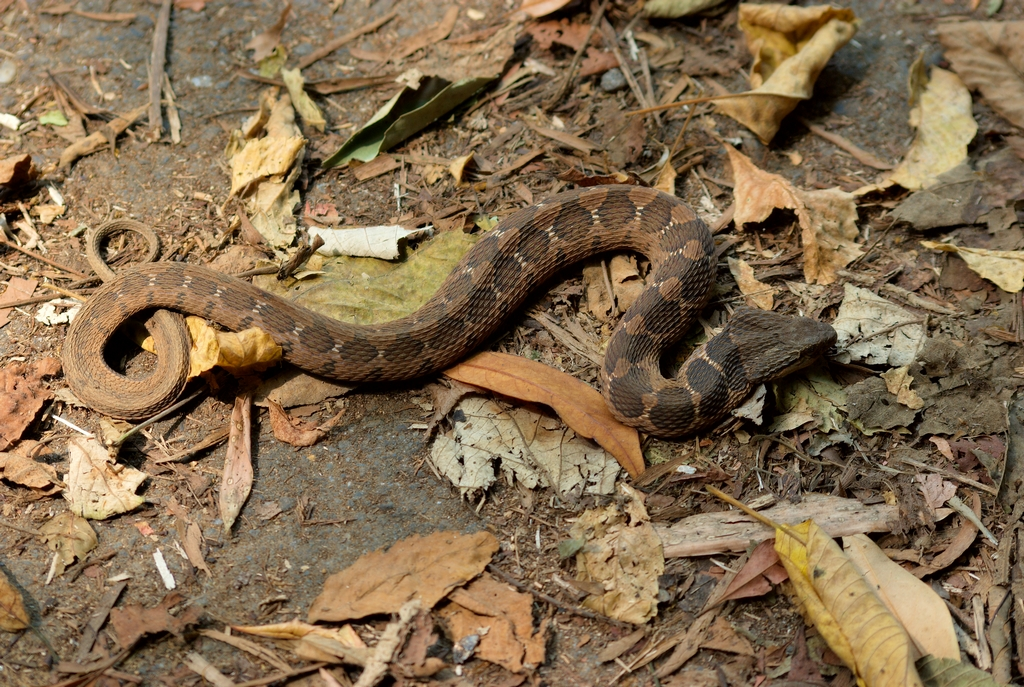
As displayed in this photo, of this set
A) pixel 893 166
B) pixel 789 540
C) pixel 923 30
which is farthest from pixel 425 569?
pixel 923 30

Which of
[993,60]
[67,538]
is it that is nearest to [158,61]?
[67,538]

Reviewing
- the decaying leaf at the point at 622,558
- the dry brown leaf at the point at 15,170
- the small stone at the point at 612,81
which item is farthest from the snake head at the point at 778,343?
the dry brown leaf at the point at 15,170

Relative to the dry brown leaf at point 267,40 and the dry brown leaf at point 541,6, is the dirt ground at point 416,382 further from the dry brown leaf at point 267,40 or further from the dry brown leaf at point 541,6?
the dry brown leaf at point 541,6

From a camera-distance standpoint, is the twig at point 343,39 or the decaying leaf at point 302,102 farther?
the twig at point 343,39

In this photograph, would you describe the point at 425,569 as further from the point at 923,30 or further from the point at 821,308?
the point at 923,30

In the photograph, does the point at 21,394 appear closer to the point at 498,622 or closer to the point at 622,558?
the point at 498,622

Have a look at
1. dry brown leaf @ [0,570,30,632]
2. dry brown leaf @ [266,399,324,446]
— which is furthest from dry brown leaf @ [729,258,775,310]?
dry brown leaf @ [0,570,30,632]

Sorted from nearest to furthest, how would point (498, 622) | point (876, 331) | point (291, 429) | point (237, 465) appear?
point (498, 622) → point (237, 465) → point (291, 429) → point (876, 331)
